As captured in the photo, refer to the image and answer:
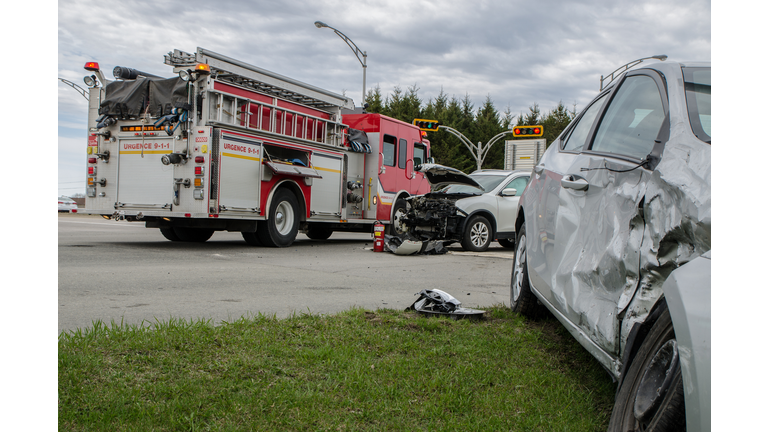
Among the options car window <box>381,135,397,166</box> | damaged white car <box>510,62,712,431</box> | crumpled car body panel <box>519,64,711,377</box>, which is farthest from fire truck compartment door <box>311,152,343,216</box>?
crumpled car body panel <box>519,64,711,377</box>

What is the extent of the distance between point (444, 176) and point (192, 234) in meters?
5.71

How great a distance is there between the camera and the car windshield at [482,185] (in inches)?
497

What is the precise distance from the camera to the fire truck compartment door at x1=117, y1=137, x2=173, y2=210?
10727 mm

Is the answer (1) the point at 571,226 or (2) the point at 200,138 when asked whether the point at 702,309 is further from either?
(2) the point at 200,138

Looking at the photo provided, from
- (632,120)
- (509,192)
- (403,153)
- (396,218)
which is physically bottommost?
(396,218)

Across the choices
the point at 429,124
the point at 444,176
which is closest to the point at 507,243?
the point at 444,176

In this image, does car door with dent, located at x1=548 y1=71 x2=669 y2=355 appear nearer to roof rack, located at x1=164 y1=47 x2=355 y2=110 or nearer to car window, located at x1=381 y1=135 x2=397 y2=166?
roof rack, located at x1=164 y1=47 x2=355 y2=110

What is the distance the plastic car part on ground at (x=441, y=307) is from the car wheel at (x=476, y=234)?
732 cm

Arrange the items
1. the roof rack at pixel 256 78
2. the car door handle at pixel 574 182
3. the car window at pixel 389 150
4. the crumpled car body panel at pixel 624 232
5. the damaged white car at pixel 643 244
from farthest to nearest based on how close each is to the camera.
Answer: the car window at pixel 389 150 → the roof rack at pixel 256 78 → the car door handle at pixel 574 182 → the crumpled car body panel at pixel 624 232 → the damaged white car at pixel 643 244

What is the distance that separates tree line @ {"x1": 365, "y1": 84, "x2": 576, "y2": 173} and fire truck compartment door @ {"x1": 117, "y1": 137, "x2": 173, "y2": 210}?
43.5 m

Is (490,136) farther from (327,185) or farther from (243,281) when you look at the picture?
(243,281)

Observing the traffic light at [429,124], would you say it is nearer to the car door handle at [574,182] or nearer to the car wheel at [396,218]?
the car wheel at [396,218]

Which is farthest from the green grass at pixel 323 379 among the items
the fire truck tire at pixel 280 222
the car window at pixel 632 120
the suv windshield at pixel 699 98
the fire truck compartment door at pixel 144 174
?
the fire truck tire at pixel 280 222

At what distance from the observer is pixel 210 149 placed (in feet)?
34.1
